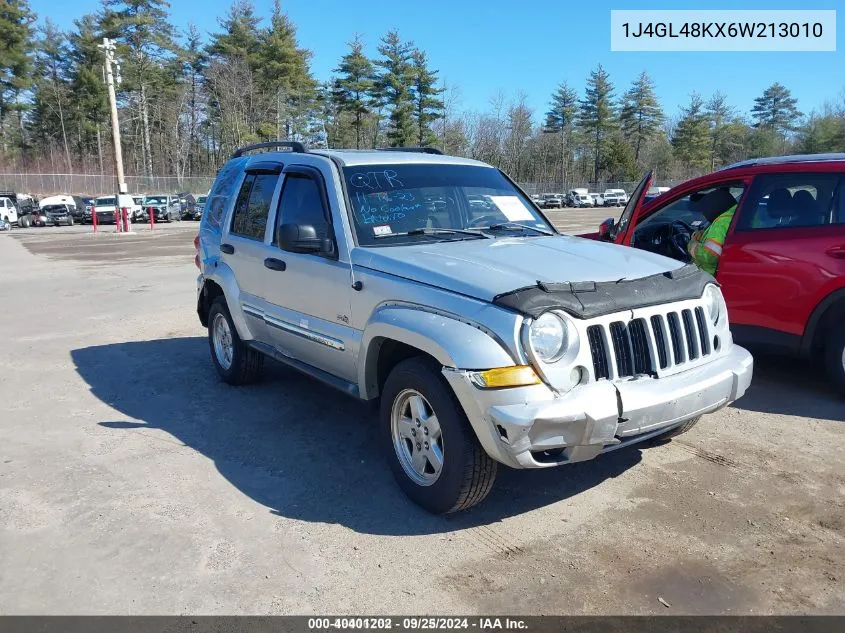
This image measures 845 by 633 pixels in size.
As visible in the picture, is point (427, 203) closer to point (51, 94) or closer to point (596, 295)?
point (596, 295)

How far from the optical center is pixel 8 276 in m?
14.5

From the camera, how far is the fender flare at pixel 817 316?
17.0 feet

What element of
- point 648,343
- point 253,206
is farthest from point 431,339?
point 253,206

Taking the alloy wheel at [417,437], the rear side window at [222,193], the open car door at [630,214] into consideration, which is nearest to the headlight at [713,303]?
the alloy wheel at [417,437]

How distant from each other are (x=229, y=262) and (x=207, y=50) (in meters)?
65.2

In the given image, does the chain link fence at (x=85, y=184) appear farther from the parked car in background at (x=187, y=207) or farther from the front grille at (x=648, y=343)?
the front grille at (x=648, y=343)

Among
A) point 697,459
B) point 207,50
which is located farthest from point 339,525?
point 207,50

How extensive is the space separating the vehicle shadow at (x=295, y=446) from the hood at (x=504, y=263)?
1300mm

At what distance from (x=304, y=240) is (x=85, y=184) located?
61.5 meters

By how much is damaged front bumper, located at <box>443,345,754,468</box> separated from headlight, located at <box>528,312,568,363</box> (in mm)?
163

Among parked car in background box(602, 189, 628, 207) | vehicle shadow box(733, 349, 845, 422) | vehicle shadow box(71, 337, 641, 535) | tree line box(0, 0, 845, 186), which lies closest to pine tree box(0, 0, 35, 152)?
tree line box(0, 0, 845, 186)

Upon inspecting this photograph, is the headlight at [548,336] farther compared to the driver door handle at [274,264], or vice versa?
the driver door handle at [274,264]

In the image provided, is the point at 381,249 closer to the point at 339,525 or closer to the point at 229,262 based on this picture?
the point at 339,525

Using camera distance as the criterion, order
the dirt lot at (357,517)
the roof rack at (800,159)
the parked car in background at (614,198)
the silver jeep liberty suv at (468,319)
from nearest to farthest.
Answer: the dirt lot at (357,517), the silver jeep liberty suv at (468,319), the roof rack at (800,159), the parked car in background at (614,198)
